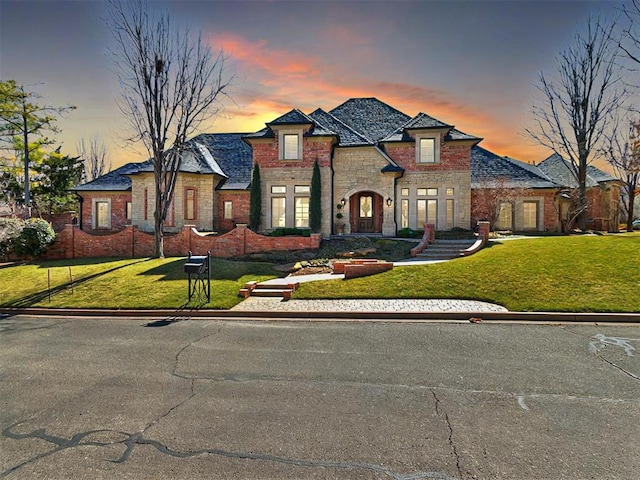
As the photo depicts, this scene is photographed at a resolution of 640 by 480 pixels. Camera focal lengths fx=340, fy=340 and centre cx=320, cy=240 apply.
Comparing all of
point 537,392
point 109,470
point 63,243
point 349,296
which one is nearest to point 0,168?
point 63,243

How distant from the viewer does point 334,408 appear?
14.8 feet

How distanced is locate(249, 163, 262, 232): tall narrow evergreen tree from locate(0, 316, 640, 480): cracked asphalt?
15394mm

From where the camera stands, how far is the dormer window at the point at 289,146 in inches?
908

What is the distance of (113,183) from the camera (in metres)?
27.0

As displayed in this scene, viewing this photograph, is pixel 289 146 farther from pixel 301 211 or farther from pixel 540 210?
pixel 540 210

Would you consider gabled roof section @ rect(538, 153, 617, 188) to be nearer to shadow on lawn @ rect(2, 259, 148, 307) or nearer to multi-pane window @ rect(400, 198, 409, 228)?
multi-pane window @ rect(400, 198, 409, 228)

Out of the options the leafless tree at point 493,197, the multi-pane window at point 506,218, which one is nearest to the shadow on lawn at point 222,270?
the leafless tree at point 493,197

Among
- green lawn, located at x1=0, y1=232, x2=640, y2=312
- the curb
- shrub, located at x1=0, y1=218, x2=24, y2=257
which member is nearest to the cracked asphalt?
the curb

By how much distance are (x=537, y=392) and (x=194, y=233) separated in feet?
58.9

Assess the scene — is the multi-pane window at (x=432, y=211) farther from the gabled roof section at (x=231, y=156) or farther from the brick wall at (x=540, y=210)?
the gabled roof section at (x=231, y=156)

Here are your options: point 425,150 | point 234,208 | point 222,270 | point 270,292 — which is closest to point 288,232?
point 222,270

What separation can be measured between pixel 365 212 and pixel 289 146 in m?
7.03

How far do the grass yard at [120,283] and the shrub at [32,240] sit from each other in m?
1.25

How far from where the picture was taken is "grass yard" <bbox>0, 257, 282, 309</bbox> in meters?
11.4
